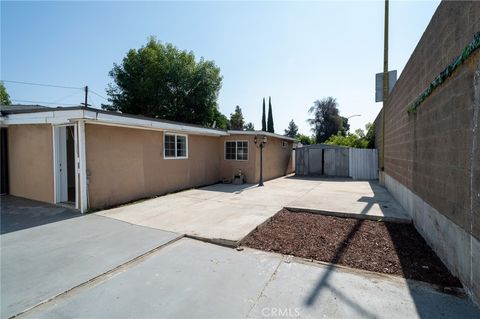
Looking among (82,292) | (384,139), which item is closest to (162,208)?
(82,292)

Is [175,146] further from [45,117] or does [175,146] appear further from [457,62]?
[457,62]

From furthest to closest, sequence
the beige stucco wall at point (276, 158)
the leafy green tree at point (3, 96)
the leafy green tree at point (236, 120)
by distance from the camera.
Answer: the leafy green tree at point (236, 120) < the leafy green tree at point (3, 96) < the beige stucco wall at point (276, 158)

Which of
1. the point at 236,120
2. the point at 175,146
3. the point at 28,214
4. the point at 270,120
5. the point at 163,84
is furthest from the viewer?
the point at 236,120

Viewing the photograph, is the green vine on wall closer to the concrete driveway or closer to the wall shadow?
the wall shadow

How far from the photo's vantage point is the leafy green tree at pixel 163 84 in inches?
838

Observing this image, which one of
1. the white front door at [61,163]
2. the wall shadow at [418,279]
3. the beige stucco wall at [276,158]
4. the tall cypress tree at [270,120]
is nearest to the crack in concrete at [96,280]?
the wall shadow at [418,279]

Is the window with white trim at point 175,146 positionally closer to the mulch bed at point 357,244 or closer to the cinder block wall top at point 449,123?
the mulch bed at point 357,244

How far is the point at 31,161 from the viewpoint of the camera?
7.27m

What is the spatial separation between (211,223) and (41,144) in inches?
222

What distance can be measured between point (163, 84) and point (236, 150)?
13.4m

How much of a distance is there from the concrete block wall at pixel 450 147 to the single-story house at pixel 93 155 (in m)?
6.78

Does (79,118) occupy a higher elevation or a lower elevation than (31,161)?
higher

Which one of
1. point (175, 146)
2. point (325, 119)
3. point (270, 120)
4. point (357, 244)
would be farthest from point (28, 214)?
point (325, 119)

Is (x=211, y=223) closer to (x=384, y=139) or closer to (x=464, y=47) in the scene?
(x=464, y=47)
